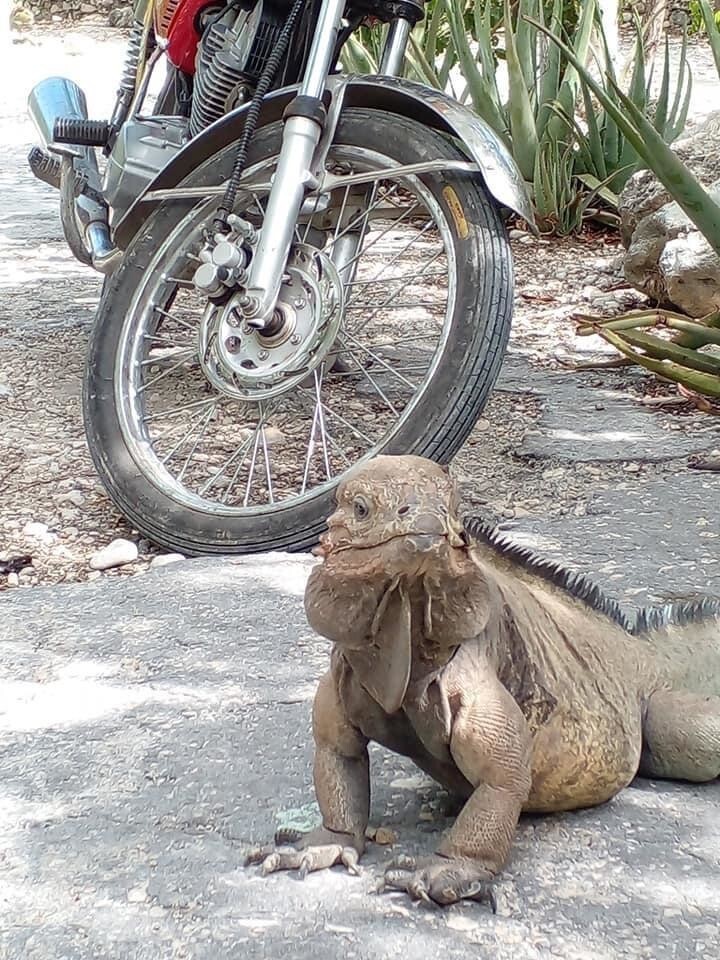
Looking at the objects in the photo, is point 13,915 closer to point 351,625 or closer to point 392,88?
point 351,625

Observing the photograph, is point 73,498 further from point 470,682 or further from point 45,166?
point 470,682

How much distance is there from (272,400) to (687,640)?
1764mm

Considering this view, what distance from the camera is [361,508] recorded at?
189 centimetres

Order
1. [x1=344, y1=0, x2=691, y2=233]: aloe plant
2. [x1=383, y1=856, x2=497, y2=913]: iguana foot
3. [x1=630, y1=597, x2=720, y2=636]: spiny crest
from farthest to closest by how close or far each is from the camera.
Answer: [x1=344, y1=0, x2=691, y2=233]: aloe plant
[x1=630, y1=597, x2=720, y2=636]: spiny crest
[x1=383, y1=856, x2=497, y2=913]: iguana foot

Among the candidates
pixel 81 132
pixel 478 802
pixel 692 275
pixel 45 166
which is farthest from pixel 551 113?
pixel 478 802

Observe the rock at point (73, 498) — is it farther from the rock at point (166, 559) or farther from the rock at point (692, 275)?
the rock at point (692, 275)

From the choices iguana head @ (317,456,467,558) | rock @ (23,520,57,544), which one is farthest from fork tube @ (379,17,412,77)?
iguana head @ (317,456,467,558)

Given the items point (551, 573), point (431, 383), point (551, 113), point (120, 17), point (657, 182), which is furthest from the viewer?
point (120, 17)

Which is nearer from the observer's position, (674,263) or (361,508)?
(361,508)

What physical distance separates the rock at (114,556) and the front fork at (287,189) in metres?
0.79

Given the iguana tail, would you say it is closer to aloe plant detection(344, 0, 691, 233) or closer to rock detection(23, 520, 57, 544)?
rock detection(23, 520, 57, 544)

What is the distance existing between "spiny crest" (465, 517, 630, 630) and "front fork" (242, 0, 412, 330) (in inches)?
59.2

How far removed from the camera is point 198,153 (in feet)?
14.2

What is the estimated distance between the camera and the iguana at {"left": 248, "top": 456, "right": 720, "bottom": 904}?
1910 mm
